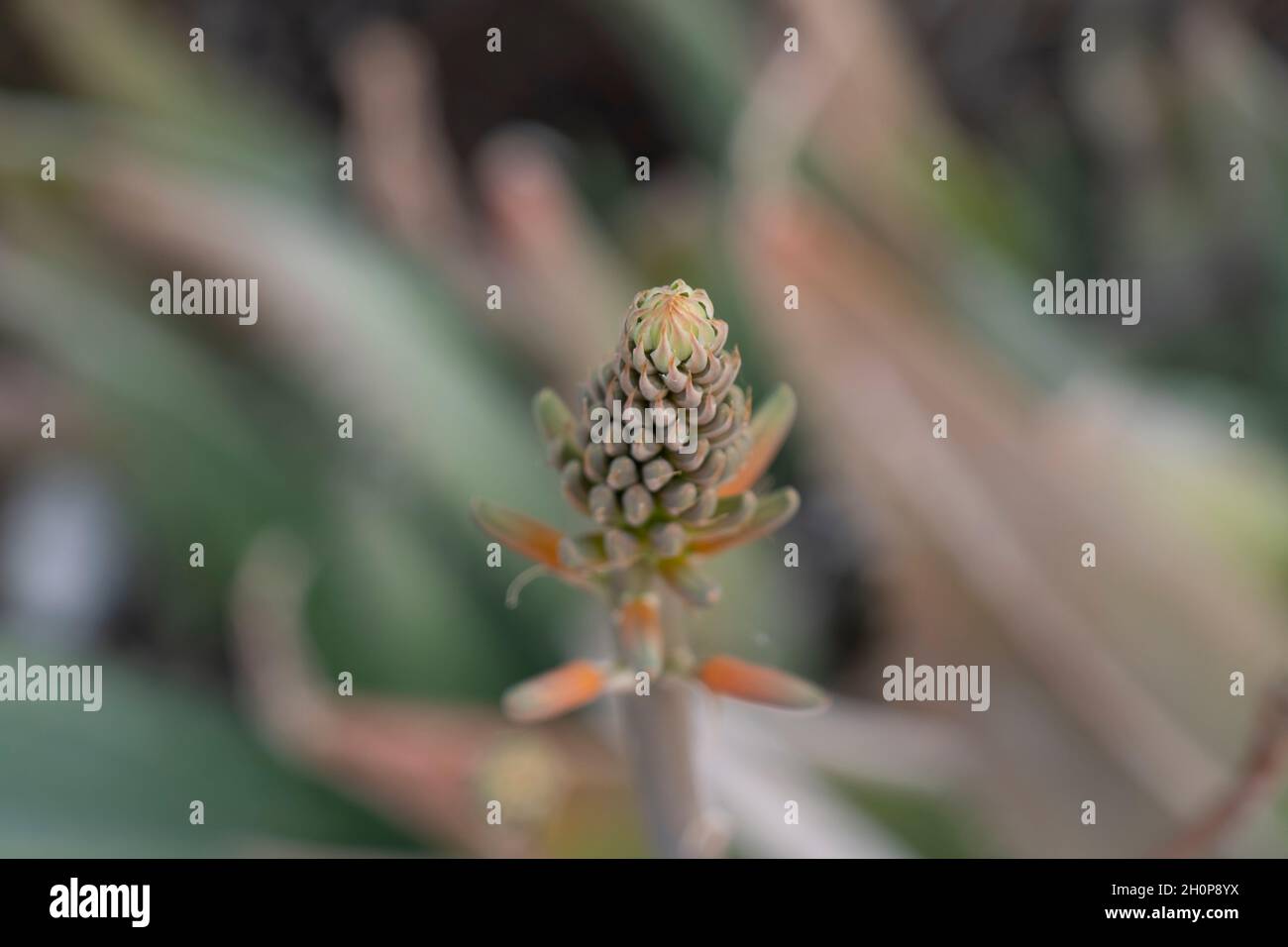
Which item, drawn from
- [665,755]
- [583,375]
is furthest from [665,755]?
[583,375]

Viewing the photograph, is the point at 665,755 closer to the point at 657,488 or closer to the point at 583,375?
the point at 657,488

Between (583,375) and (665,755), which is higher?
(583,375)

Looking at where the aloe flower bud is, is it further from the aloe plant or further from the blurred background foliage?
the blurred background foliage
